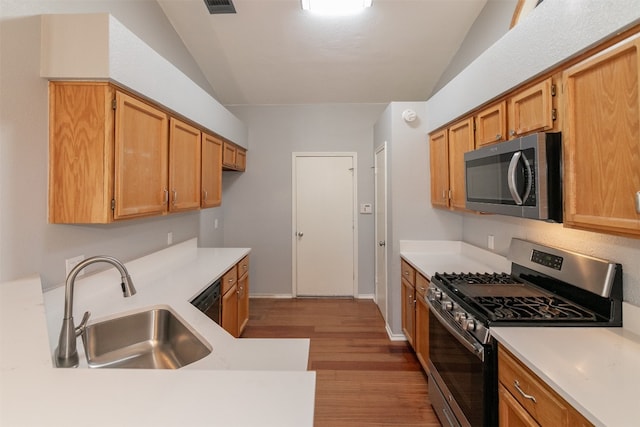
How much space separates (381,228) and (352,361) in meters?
1.55

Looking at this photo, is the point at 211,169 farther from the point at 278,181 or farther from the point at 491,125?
the point at 491,125

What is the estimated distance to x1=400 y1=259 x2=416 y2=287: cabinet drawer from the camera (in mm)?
2676

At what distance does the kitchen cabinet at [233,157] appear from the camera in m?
3.42

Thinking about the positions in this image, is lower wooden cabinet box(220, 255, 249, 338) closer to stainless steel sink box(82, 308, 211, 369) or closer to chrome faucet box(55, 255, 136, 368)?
stainless steel sink box(82, 308, 211, 369)

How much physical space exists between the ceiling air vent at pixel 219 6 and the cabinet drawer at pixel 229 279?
7.60 feet

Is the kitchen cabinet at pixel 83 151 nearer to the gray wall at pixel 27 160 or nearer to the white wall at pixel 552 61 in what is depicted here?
the gray wall at pixel 27 160

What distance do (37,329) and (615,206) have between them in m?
2.01

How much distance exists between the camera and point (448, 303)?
1.77 m

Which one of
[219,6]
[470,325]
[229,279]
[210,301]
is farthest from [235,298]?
[219,6]

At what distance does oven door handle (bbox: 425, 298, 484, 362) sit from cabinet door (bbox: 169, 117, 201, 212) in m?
1.96

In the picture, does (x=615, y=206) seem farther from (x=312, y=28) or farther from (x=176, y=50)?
(x=176, y=50)

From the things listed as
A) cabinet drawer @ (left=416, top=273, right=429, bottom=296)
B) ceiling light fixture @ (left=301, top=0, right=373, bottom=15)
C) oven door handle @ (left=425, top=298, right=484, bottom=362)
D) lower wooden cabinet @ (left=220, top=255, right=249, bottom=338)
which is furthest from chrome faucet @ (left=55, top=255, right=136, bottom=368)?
ceiling light fixture @ (left=301, top=0, right=373, bottom=15)

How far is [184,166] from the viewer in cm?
242

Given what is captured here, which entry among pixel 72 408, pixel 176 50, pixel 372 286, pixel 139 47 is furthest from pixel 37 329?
pixel 372 286
